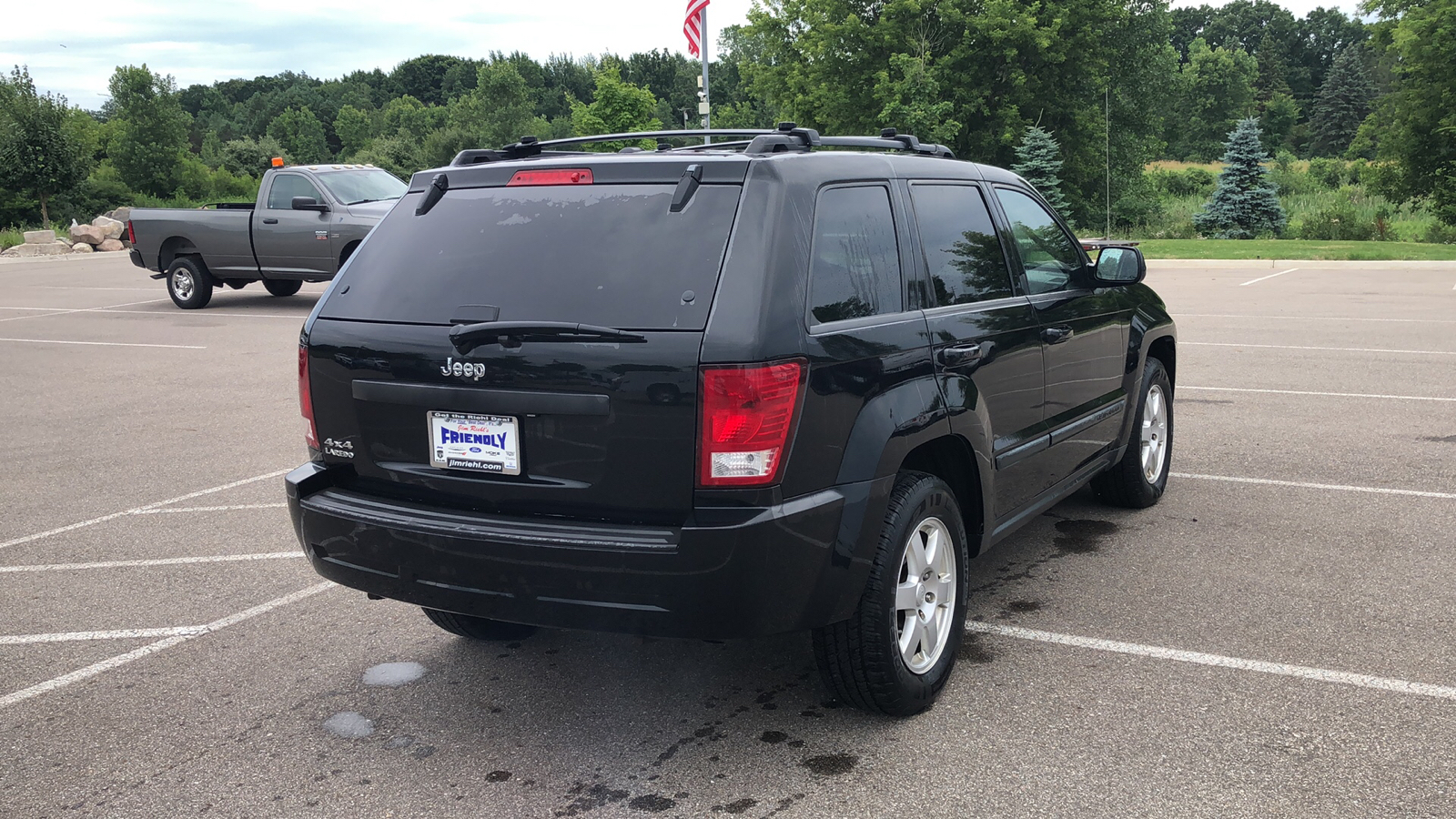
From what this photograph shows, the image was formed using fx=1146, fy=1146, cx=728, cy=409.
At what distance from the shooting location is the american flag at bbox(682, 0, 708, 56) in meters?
23.9

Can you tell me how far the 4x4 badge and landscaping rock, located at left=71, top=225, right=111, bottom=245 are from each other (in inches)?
1499

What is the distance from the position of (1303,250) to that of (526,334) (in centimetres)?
2677

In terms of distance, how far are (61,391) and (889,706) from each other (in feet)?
33.3

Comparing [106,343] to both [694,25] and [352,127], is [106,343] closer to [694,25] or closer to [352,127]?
[694,25]

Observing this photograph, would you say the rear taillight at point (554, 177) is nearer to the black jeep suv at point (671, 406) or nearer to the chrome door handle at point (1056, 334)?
the black jeep suv at point (671, 406)

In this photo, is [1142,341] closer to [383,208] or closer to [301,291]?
[383,208]

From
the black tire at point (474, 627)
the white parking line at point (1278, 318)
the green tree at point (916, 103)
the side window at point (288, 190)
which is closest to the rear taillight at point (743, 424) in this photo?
the black tire at point (474, 627)

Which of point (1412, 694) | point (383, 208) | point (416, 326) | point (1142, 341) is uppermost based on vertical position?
point (383, 208)

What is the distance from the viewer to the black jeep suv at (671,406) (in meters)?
3.10

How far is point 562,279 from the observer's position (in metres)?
3.35

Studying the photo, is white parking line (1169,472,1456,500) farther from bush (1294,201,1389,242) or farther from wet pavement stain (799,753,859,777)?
bush (1294,201,1389,242)

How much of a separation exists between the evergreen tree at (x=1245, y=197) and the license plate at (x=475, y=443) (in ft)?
111

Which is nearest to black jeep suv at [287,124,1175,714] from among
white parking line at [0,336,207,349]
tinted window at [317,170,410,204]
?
white parking line at [0,336,207,349]

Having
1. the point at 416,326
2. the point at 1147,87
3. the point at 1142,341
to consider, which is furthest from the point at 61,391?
the point at 1147,87
